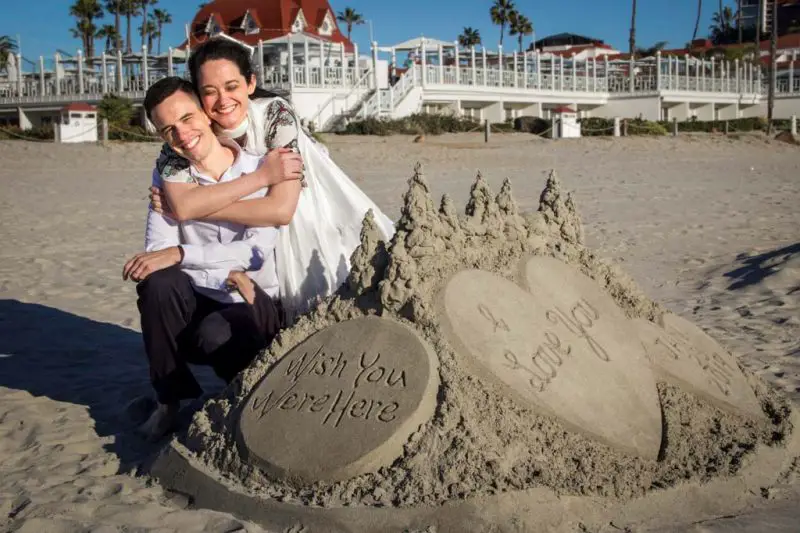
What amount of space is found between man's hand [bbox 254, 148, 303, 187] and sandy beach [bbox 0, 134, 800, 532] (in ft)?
3.94

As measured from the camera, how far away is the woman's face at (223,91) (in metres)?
3.78

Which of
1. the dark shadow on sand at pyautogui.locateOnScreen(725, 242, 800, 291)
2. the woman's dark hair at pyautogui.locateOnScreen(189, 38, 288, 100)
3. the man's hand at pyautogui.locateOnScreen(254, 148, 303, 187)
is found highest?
the woman's dark hair at pyautogui.locateOnScreen(189, 38, 288, 100)

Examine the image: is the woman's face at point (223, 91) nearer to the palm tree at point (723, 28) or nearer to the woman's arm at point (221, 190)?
the woman's arm at point (221, 190)

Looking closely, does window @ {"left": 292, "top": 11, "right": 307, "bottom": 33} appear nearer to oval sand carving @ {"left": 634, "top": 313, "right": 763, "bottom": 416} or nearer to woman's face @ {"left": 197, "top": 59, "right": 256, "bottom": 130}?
woman's face @ {"left": 197, "top": 59, "right": 256, "bottom": 130}

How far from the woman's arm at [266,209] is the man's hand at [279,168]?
3 cm

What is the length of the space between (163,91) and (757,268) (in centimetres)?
529

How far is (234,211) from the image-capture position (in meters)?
3.68

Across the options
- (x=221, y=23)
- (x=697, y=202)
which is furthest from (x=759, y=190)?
(x=221, y=23)

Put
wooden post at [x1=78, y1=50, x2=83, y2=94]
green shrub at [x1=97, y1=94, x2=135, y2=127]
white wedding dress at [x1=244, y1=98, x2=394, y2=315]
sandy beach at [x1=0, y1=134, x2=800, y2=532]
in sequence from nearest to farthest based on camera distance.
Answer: sandy beach at [x1=0, y1=134, x2=800, y2=532] → white wedding dress at [x1=244, y1=98, x2=394, y2=315] → green shrub at [x1=97, y1=94, x2=135, y2=127] → wooden post at [x1=78, y1=50, x2=83, y2=94]

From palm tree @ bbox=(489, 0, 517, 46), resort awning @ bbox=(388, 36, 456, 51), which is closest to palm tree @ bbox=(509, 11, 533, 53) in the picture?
palm tree @ bbox=(489, 0, 517, 46)

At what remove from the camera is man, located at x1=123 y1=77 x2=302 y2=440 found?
12.0 feet

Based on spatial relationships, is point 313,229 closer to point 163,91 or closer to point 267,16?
point 163,91

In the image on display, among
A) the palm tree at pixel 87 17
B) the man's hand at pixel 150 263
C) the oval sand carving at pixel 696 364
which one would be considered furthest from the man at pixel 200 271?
the palm tree at pixel 87 17

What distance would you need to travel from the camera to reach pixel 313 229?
3.92 meters
